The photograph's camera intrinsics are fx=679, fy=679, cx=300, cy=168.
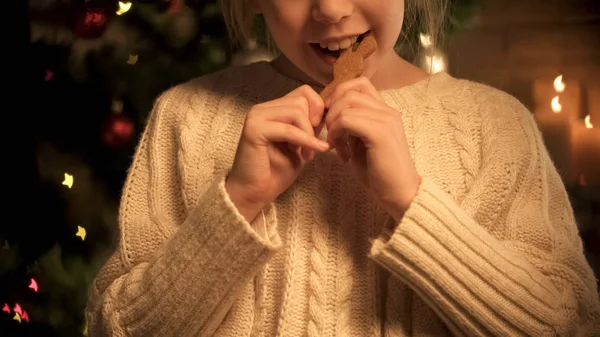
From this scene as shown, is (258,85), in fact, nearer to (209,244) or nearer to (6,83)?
(209,244)

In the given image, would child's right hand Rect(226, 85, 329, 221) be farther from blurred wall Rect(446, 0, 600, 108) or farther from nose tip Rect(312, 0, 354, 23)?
blurred wall Rect(446, 0, 600, 108)

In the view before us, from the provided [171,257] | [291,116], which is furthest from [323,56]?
[171,257]

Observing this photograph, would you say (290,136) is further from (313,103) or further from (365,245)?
(365,245)

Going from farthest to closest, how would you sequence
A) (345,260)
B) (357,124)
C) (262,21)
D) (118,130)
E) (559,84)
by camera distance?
(559,84) → (118,130) → (262,21) → (345,260) → (357,124)

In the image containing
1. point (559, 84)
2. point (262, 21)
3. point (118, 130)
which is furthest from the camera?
point (559, 84)

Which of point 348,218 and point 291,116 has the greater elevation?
point 291,116

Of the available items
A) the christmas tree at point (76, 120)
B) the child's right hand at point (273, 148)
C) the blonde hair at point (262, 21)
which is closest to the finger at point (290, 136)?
the child's right hand at point (273, 148)

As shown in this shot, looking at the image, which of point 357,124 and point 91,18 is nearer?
point 357,124

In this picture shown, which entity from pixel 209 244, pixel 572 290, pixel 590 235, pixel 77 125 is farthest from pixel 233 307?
pixel 590 235
